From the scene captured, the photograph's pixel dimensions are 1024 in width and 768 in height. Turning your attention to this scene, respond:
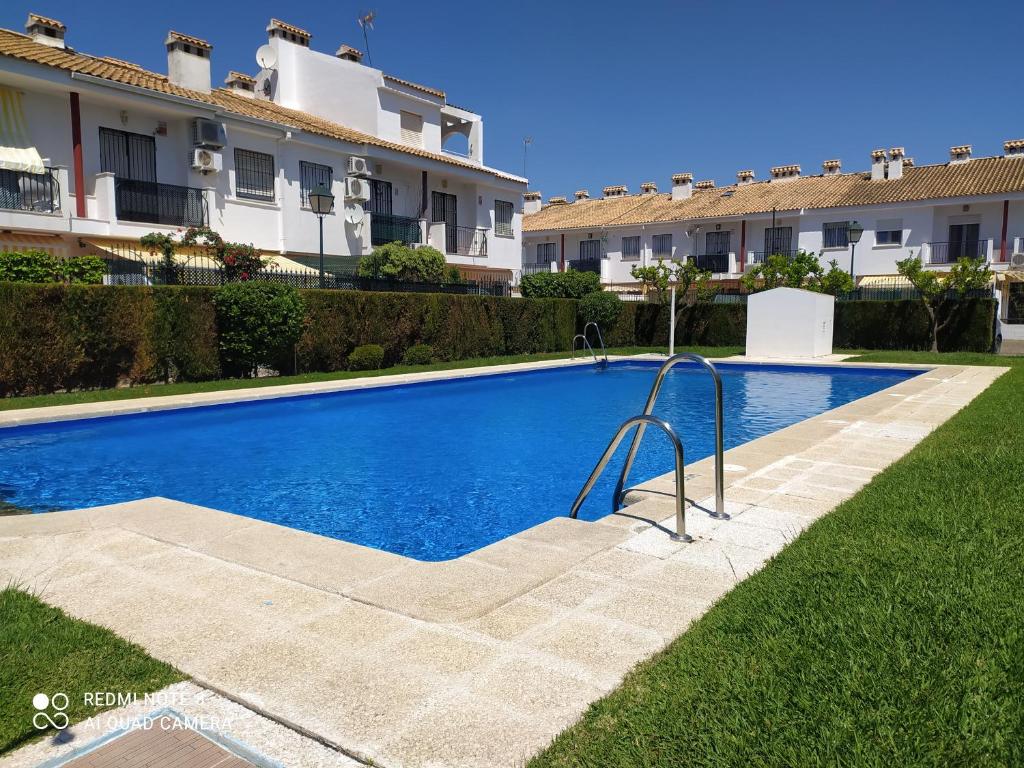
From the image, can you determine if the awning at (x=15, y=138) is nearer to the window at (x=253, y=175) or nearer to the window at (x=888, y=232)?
the window at (x=253, y=175)

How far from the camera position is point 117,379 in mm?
15625

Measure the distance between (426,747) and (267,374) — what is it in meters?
17.2

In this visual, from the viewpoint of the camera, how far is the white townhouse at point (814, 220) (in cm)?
3569

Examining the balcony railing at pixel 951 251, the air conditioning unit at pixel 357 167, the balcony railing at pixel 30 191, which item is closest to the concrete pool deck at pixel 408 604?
the balcony railing at pixel 30 191

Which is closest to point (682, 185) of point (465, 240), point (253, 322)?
point (465, 240)

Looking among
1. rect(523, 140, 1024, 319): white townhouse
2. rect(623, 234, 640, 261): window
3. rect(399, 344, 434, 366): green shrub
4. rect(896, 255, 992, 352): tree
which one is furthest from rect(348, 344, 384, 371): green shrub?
rect(623, 234, 640, 261): window

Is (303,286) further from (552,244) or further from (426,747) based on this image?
(552,244)

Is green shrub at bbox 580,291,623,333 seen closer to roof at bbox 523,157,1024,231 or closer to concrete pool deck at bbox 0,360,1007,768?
roof at bbox 523,157,1024,231

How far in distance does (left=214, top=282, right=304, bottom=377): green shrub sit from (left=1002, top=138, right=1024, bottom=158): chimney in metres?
39.0

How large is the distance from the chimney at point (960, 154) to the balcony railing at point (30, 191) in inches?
1669

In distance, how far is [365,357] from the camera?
20375 millimetres

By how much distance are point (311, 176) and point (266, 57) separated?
328 inches

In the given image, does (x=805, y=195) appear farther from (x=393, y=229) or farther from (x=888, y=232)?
(x=393, y=229)

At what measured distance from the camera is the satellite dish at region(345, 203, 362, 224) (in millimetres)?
27375
